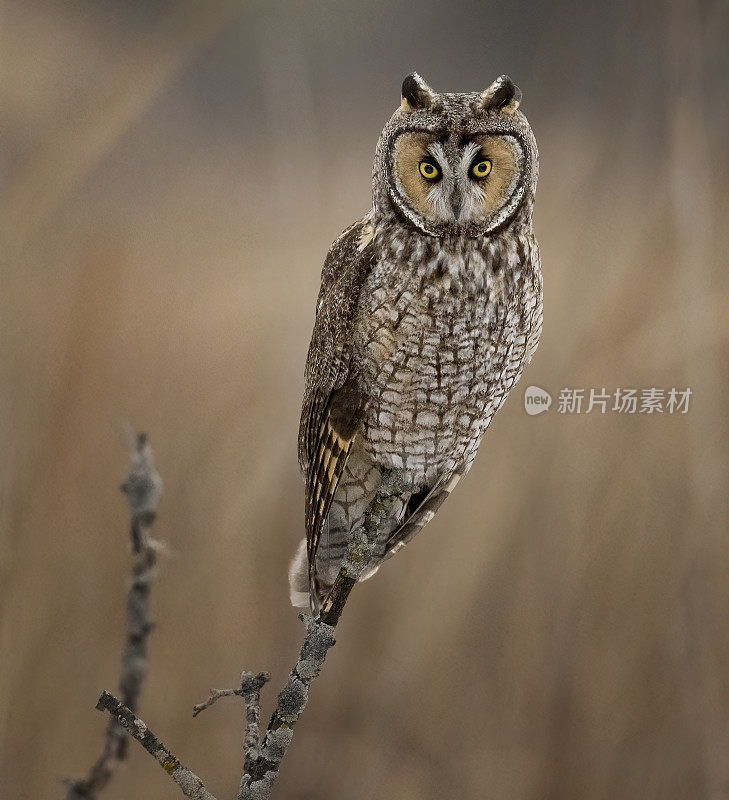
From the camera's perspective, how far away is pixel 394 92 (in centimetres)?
127

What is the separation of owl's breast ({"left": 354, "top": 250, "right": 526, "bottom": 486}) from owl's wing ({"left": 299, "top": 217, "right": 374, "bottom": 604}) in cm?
2

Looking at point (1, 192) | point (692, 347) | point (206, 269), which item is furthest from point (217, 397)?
point (692, 347)

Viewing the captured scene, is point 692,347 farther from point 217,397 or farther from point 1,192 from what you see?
point 1,192

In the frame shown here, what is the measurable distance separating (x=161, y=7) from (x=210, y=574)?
0.95 metres

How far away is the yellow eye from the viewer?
3.11 ft

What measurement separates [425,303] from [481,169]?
0.19 m

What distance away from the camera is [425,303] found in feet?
3.35

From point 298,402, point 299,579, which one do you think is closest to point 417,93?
point 298,402

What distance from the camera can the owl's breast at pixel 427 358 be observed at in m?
1.02

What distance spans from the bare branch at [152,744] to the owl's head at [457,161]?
75 centimetres

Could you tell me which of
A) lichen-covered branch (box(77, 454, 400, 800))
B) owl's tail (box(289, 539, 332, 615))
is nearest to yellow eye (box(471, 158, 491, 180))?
lichen-covered branch (box(77, 454, 400, 800))

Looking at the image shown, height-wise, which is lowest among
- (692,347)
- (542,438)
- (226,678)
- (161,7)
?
(226,678)

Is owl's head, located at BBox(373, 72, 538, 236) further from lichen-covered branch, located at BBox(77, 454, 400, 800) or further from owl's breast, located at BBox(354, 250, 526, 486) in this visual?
lichen-covered branch, located at BBox(77, 454, 400, 800)

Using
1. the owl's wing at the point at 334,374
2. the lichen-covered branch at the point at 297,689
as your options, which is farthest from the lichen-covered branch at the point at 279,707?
the owl's wing at the point at 334,374
